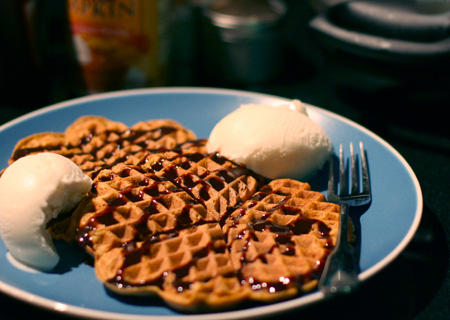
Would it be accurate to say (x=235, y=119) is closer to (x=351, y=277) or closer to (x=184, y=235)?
(x=184, y=235)

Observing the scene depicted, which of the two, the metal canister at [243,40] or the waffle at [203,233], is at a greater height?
the metal canister at [243,40]

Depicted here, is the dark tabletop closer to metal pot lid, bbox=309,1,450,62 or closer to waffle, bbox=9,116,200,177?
metal pot lid, bbox=309,1,450,62

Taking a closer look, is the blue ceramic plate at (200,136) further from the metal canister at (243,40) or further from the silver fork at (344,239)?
the metal canister at (243,40)

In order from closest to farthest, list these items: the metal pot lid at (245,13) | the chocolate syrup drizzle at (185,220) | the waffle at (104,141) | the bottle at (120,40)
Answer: the chocolate syrup drizzle at (185,220)
the waffle at (104,141)
the bottle at (120,40)
the metal pot lid at (245,13)

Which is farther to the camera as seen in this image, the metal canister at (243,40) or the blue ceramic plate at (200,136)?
the metal canister at (243,40)

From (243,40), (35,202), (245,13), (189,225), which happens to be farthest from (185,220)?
(245,13)

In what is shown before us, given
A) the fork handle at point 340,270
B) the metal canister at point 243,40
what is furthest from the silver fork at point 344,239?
the metal canister at point 243,40
